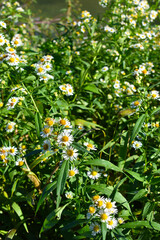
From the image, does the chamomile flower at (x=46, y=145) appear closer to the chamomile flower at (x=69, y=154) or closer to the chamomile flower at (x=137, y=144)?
the chamomile flower at (x=69, y=154)

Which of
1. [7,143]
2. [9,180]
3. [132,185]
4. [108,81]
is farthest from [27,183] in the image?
[108,81]

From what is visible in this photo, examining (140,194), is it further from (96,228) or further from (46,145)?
(46,145)

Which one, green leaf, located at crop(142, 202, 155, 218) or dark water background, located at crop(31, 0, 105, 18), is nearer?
green leaf, located at crop(142, 202, 155, 218)

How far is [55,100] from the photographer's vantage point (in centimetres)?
204

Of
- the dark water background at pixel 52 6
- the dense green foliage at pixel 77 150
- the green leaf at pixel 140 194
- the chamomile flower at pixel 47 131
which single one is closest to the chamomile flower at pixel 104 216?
the dense green foliage at pixel 77 150

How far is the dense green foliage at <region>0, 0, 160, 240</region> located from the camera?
1.33 metres

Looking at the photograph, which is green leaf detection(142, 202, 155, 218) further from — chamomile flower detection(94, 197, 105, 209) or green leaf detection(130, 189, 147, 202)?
chamomile flower detection(94, 197, 105, 209)

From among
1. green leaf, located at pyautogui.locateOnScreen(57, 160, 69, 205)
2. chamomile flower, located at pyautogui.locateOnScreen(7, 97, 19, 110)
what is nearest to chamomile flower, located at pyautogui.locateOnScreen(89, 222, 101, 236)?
green leaf, located at pyautogui.locateOnScreen(57, 160, 69, 205)

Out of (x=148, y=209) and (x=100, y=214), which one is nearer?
(x=100, y=214)

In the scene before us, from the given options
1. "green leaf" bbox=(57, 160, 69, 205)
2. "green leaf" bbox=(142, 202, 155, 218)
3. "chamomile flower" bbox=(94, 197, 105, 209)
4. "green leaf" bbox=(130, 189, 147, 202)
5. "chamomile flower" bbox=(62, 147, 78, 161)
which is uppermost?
"chamomile flower" bbox=(62, 147, 78, 161)

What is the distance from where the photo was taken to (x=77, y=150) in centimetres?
130

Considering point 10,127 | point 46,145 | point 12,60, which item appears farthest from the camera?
point 10,127

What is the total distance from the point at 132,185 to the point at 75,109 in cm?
108

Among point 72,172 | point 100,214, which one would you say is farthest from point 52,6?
point 100,214
